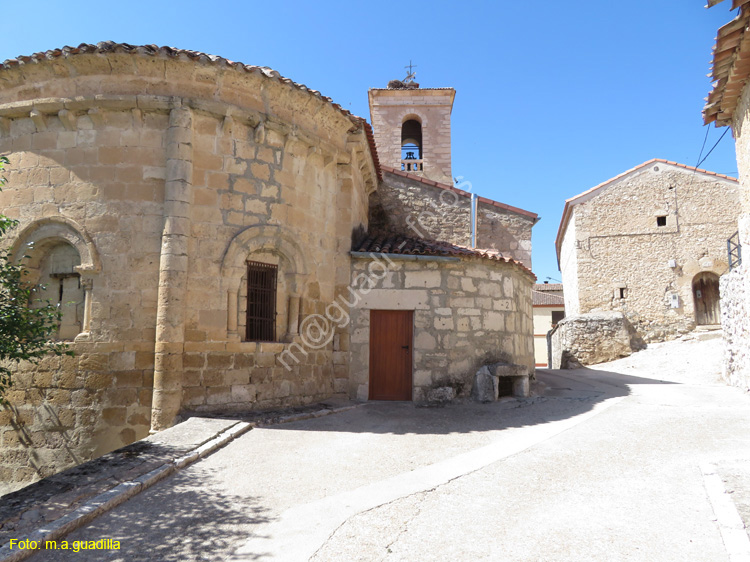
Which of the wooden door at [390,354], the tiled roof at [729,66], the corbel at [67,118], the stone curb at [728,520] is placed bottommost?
the stone curb at [728,520]

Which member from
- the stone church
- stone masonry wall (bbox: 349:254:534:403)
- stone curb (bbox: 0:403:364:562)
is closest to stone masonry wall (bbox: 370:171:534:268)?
stone masonry wall (bbox: 349:254:534:403)

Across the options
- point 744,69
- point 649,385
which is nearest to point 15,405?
point 744,69

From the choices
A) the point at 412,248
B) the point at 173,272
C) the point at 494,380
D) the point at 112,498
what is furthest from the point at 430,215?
the point at 112,498

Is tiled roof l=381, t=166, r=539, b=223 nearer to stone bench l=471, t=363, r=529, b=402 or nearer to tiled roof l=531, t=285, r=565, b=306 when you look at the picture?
stone bench l=471, t=363, r=529, b=402

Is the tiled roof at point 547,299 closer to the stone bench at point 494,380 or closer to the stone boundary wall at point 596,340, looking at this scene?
the stone boundary wall at point 596,340

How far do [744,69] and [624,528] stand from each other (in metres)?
6.76

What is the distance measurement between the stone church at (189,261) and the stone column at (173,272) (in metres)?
0.03

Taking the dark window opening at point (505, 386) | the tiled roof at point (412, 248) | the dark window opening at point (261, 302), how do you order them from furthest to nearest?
the dark window opening at point (505, 386) → the tiled roof at point (412, 248) → the dark window opening at point (261, 302)

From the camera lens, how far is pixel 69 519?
11.8ft

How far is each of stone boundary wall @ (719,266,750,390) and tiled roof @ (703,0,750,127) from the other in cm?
279

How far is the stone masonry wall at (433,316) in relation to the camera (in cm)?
894

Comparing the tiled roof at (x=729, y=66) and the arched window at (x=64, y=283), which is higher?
the tiled roof at (x=729, y=66)

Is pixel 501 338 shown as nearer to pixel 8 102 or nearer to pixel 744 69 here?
pixel 744 69

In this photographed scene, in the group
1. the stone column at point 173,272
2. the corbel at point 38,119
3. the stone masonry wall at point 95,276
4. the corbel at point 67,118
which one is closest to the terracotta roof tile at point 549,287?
the stone column at point 173,272
